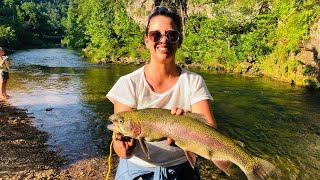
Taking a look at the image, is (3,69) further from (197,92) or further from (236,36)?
(236,36)

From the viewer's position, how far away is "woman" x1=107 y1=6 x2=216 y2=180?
2.85m

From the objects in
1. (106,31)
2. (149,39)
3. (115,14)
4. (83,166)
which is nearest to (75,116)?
(83,166)

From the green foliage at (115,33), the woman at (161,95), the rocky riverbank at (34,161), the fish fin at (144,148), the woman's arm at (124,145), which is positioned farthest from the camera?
the green foliage at (115,33)

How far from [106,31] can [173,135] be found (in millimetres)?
47293

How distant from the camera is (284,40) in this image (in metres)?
28.4

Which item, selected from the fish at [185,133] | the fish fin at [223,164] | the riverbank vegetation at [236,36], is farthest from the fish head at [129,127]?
the riverbank vegetation at [236,36]

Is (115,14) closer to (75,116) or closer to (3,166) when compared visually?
(75,116)

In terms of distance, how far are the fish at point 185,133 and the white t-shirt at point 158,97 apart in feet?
0.54

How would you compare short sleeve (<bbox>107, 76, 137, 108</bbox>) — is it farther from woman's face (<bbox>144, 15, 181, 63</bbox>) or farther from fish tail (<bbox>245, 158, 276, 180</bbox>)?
fish tail (<bbox>245, 158, 276, 180</bbox>)

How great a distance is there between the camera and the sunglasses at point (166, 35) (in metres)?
2.97

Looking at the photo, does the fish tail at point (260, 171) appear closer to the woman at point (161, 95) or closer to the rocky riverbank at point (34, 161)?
the woman at point (161, 95)

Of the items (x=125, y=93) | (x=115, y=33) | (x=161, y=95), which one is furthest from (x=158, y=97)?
(x=115, y=33)

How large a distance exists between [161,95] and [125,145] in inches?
20.9

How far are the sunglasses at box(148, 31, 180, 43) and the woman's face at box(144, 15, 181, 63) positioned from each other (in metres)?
0.02
